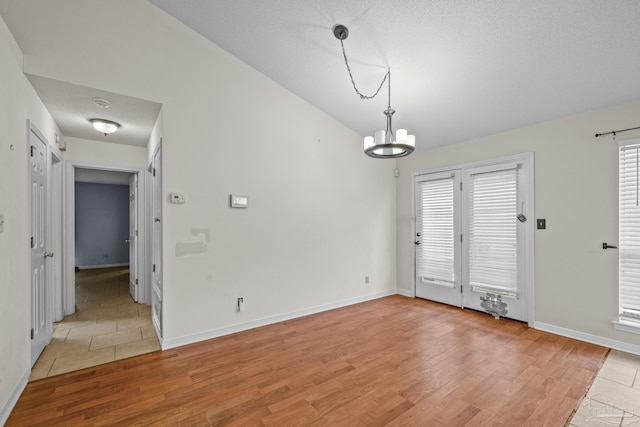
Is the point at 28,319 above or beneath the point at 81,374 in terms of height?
above

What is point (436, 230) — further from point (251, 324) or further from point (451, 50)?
point (251, 324)

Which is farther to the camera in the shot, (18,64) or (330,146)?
(330,146)

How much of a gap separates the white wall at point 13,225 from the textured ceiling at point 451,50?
150cm

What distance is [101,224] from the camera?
8.62 m

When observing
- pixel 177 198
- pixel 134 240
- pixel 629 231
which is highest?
pixel 177 198

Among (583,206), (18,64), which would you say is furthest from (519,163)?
(18,64)

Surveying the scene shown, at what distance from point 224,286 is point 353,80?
2.92 m

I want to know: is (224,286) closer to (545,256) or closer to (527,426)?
(527,426)

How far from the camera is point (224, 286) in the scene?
345 centimetres

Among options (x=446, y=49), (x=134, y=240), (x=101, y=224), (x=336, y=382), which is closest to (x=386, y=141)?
(x=446, y=49)

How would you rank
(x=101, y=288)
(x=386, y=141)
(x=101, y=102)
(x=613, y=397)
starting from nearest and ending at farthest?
(x=613, y=397), (x=386, y=141), (x=101, y=102), (x=101, y=288)

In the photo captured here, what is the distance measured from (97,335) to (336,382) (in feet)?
9.45

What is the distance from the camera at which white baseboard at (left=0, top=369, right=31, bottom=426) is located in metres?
1.93

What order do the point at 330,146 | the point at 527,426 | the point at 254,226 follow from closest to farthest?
1. the point at 527,426
2. the point at 254,226
3. the point at 330,146
